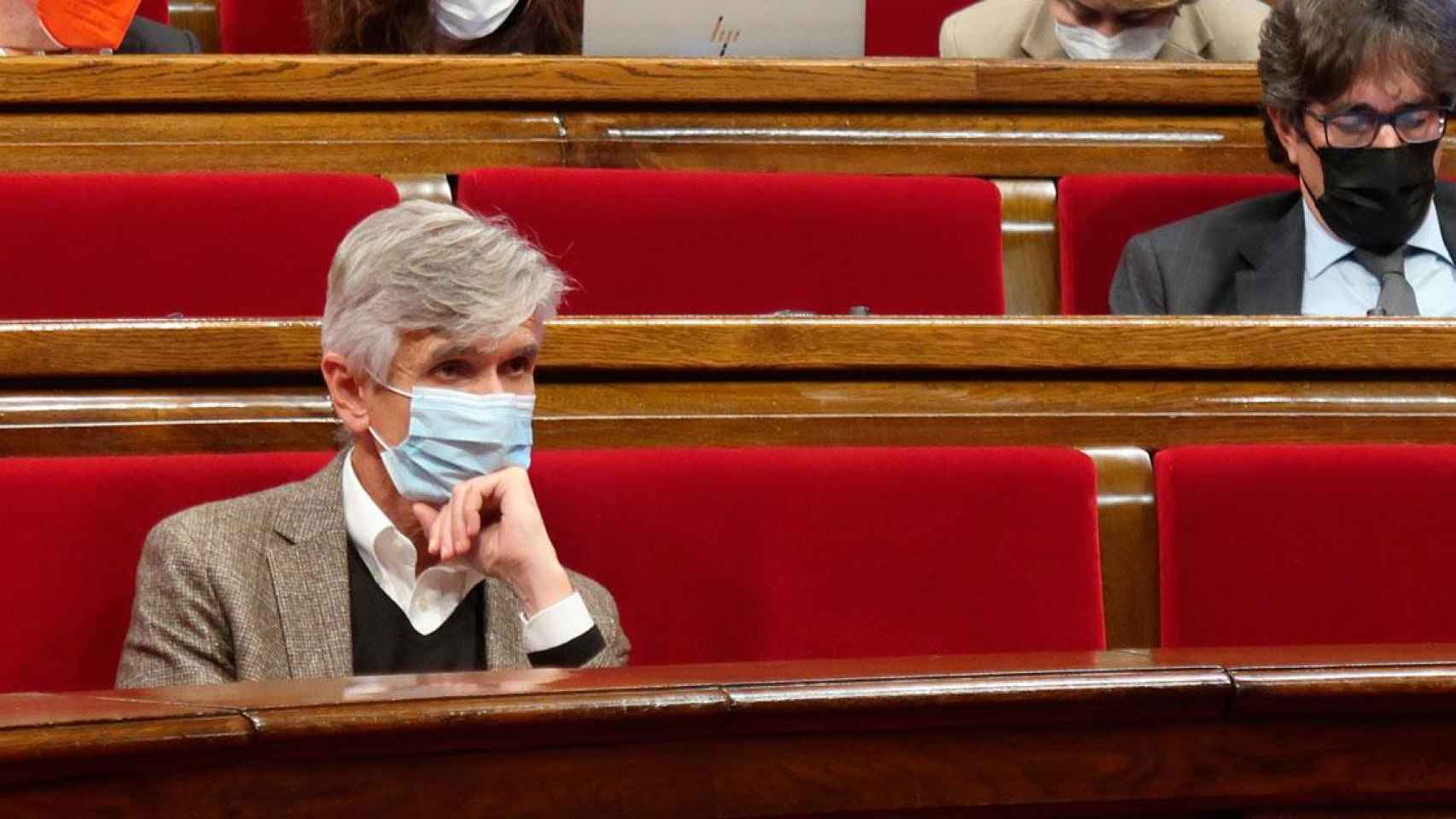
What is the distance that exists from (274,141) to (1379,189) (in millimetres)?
399

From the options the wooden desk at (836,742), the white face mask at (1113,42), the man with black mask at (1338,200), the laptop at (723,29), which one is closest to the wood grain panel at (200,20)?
the laptop at (723,29)

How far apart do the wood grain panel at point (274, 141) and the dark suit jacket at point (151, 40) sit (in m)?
0.12

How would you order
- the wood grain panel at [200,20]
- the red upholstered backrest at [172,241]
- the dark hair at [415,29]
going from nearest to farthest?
the red upholstered backrest at [172,241] < the dark hair at [415,29] < the wood grain panel at [200,20]

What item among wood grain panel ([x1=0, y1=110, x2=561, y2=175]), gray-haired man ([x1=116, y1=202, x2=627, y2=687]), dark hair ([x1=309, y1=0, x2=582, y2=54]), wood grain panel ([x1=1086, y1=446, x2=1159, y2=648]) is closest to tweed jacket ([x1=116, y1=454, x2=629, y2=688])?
gray-haired man ([x1=116, y1=202, x2=627, y2=687])

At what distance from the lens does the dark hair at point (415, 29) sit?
0.90 meters

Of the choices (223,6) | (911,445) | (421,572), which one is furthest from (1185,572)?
(223,6)

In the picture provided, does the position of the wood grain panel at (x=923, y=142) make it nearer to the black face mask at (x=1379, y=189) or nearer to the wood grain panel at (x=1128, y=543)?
the black face mask at (x=1379, y=189)

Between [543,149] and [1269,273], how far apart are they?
274 mm

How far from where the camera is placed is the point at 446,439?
541 mm

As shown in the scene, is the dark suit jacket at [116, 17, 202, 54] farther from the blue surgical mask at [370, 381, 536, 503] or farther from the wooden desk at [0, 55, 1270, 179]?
the blue surgical mask at [370, 381, 536, 503]

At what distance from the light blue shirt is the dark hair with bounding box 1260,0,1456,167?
46mm

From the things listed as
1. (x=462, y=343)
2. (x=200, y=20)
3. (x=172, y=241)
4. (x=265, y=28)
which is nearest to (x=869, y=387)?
(x=462, y=343)

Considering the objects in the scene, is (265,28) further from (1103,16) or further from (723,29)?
(1103,16)

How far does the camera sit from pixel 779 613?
0.56 m
